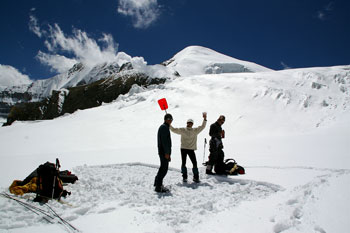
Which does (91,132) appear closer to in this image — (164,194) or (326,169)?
(164,194)

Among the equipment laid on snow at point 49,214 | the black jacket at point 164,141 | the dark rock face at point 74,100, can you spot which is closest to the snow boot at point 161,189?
the black jacket at point 164,141

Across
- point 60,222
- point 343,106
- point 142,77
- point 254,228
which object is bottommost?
point 60,222

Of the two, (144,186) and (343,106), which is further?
(343,106)

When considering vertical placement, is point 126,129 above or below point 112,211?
above

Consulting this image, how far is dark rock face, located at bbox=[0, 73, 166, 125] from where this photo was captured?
100 m

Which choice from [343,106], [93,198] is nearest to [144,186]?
[93,198]

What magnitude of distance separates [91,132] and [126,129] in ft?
10.2

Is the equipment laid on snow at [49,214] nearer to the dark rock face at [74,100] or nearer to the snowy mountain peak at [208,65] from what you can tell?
the dark rock face at [74,100]

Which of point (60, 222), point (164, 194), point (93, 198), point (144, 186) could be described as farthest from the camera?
point (144, 186)

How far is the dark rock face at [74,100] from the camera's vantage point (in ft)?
330

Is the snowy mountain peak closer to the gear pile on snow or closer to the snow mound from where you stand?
the snow mound

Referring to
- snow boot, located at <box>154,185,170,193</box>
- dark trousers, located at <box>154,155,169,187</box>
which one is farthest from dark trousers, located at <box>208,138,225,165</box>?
snow boot, located at <box>154,185,170,193</box>

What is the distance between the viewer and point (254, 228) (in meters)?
3.68

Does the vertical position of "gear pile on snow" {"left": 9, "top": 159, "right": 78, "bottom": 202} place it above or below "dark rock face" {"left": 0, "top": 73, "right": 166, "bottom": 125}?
below
